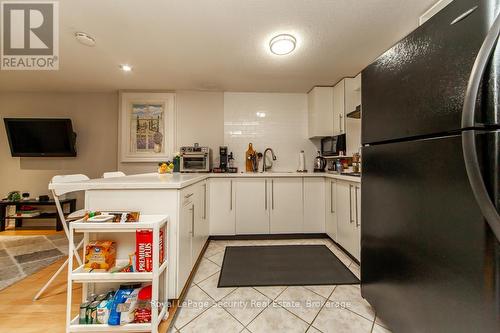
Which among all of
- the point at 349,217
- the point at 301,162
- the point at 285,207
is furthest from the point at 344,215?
the point at 301,162

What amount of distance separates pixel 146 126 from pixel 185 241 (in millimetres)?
2455

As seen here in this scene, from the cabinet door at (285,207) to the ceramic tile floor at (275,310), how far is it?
→ 1152mm

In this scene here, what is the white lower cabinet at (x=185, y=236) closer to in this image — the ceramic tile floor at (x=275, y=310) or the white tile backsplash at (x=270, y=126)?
the ceramic tile floor at (x=275, y=310)

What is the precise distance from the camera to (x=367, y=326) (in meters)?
1.23

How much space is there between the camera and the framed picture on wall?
3.23 meters

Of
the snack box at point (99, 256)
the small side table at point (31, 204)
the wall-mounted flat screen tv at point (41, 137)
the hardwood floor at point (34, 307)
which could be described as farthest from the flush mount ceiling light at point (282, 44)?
the small side table at point (31, 204)

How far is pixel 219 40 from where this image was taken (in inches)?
76.3

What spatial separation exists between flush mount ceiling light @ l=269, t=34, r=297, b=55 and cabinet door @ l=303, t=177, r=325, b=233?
163 cm

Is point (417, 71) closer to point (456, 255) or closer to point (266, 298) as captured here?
point (456, 255)

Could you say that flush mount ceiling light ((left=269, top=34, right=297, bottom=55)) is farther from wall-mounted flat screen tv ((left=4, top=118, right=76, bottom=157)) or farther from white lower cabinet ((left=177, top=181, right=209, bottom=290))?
wall-mounted flat screen tv ((left=4, top=118, right=76, bottom=157))

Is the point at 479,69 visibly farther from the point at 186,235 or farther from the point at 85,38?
the point at 85,38

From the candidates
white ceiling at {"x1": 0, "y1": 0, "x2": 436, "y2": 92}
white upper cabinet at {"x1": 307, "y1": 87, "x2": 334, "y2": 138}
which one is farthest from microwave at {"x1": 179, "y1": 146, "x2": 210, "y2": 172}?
white upper cabinet at {"x1": 307, "y1": 87, "x2": 334, "y2": 138}

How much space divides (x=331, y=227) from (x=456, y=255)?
6.47ft

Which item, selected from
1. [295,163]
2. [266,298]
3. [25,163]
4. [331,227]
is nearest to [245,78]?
[295,163]
